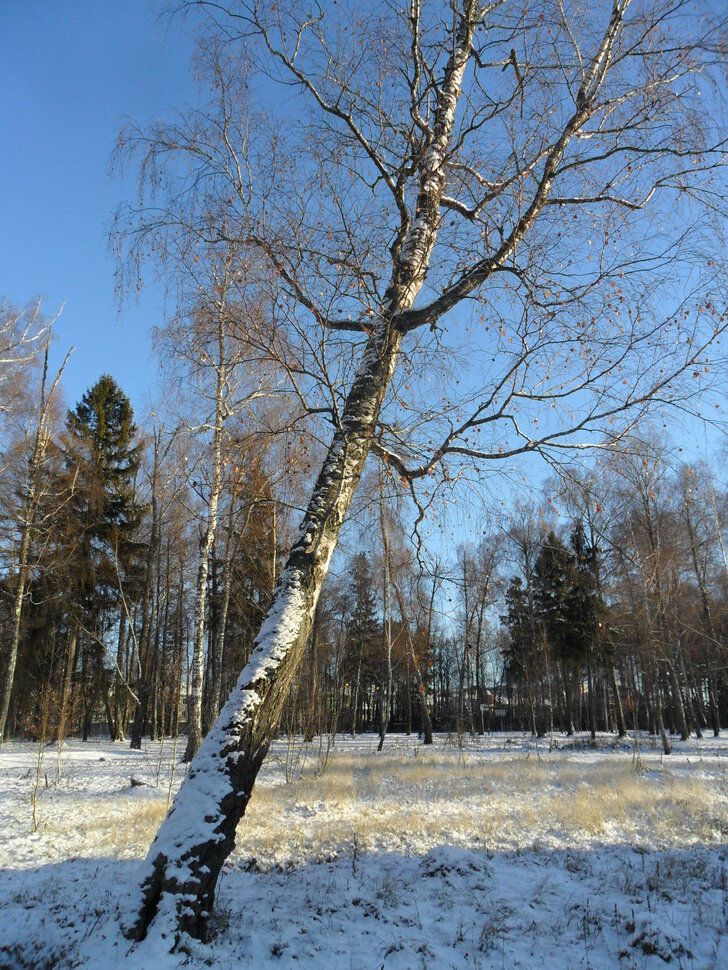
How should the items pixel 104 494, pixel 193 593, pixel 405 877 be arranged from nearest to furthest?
1. pixel 405 877
2. pixel 104 494
3. pixel 193 593

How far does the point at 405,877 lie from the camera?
518 centimetres

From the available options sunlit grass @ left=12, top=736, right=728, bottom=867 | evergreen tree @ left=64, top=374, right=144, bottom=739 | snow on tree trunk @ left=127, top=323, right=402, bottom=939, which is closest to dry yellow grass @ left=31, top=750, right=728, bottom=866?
sunlit grass @ left=12, top=736, right=728, bottom=867

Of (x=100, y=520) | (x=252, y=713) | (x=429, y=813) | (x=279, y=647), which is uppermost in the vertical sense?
(x=100, y=520)

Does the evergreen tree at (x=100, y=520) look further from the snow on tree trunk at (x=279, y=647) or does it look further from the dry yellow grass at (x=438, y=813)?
the snow on tree trunk at (x=279, y=647)

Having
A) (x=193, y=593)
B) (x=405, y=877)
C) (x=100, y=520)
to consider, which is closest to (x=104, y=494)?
(x=100, y=520)

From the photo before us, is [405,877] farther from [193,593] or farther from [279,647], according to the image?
[193,593]

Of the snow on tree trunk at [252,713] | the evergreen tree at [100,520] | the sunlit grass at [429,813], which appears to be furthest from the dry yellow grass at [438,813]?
the evergreen tree at [100,520]

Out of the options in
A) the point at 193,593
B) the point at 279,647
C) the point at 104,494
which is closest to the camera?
the point at 279,647

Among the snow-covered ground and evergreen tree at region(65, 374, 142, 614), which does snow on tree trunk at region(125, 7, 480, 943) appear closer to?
the snow-covered ground

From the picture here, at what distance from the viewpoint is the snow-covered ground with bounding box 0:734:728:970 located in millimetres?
3664

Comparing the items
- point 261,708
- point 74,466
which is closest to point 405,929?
point 261,708

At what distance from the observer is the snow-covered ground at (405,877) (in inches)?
144

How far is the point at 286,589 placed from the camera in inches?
161

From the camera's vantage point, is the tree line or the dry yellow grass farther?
the tree line
